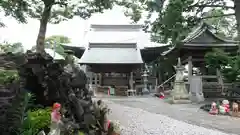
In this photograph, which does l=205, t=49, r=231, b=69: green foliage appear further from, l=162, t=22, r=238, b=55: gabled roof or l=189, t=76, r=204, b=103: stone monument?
l=162, t=22, r=238, b=55: gabled roof

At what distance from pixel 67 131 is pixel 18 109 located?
88 centimetres

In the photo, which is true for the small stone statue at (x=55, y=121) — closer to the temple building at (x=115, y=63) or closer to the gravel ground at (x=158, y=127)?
the gravel ground at (x=158, y=127)

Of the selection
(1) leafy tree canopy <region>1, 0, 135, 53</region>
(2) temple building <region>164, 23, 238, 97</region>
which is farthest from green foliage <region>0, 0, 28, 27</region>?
(2) temple building <region>164, 23, 238, 97</region>

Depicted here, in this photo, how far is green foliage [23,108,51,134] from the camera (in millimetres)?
3312

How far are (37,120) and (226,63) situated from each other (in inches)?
437

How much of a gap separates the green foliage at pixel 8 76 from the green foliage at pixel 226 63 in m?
9.80

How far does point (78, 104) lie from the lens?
4457mm

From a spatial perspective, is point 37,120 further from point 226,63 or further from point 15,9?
point 226,63

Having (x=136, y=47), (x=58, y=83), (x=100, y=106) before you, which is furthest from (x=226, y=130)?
(x=136, y=47)

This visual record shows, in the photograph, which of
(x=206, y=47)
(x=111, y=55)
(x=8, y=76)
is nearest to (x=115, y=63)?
(x=111, y=55)

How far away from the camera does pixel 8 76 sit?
395 centimetres

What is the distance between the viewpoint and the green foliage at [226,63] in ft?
36.9

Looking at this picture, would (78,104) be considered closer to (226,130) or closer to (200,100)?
(226,130)

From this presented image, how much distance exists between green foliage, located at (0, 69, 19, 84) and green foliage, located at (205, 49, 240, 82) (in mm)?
9801
